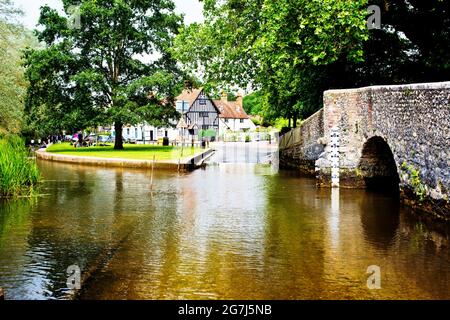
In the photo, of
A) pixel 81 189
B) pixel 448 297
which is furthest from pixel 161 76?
pixel 448 297

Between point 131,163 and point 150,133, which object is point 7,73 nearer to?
point 131,163

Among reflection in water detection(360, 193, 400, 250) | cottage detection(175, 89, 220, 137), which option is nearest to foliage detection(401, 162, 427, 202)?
reflection in water detection(360, 193, 400, 250)

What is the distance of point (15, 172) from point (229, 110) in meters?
83.3

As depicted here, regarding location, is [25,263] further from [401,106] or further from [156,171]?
[156,171]

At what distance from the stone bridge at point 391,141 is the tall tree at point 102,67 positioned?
64.3 feet

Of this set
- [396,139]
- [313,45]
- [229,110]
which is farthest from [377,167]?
[229,110]

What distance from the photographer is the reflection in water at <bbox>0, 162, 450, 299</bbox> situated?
641 centimetres

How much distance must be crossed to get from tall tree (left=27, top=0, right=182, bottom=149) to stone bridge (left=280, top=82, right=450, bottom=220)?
19606 millimetres

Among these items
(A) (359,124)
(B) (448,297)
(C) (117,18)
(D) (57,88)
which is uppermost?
(C) (117,18)

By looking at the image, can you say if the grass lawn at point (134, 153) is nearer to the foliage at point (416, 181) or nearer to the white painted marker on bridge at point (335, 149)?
the white painted marker on bridge at point (335, 149)

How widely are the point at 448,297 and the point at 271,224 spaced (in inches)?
195

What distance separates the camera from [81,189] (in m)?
17.0

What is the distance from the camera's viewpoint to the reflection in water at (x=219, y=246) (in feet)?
21.0

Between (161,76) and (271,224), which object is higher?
(161,76)
